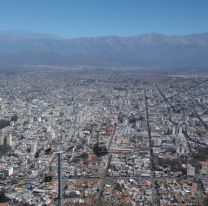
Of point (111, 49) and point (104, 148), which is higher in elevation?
point (104, 148)

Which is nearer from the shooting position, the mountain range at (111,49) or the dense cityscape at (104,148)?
the dense cityscape at (104,148)

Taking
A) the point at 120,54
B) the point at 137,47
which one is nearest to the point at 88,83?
the point at 120,54

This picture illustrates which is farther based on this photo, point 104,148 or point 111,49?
point 111,49

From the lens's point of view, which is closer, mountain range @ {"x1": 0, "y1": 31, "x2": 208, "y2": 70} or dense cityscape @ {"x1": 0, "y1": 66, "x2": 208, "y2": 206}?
dense cityscape @ {"x1": 0, "y1": 66, "x2": 208, "y2": 206}

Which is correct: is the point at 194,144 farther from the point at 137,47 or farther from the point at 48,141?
the point at 137,47

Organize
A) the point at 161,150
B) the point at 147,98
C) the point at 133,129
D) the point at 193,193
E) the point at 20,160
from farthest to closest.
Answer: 1. the point at 147,98
2. the point at 133,129
3. the point at 161,150
4. the point at 20,160
5. the point at 193,193

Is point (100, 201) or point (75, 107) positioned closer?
point (100, 201)

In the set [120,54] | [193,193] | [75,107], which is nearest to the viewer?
[193,193]
